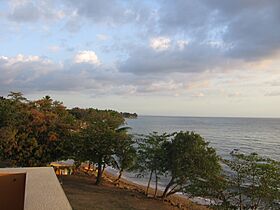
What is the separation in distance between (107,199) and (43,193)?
12.4m

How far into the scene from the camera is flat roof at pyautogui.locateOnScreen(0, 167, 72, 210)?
4.54m

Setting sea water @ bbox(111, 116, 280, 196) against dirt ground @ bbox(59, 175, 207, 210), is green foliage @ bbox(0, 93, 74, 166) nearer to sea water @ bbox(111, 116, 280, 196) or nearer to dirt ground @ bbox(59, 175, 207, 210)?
dirt ground @ bbox(59, 175, 207, 210)

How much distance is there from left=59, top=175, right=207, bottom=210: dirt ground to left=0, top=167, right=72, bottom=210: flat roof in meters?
8.11

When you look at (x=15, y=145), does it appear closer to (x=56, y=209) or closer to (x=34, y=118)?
(x=34, y=118)

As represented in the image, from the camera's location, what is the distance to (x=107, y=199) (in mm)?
17109

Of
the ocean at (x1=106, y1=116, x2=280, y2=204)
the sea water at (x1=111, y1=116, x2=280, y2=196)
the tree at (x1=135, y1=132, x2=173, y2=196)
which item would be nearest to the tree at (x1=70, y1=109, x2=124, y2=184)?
the tree at (x1=135, y1=132, x2=173, y2=196)

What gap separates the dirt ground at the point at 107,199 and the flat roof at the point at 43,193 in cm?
811

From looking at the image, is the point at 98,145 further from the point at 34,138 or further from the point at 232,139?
the point at 232,139

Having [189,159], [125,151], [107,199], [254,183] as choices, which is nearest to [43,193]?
[254,183]

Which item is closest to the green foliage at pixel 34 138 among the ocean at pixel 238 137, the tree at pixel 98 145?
the tree at pixel 98 145

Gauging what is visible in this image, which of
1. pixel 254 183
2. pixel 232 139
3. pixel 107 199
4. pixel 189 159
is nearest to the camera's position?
pixel 254 183

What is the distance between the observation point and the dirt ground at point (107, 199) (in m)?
15.7

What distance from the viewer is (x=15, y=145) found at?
1753cm

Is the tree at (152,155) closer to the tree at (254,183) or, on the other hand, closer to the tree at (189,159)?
the tree at (189,159)
